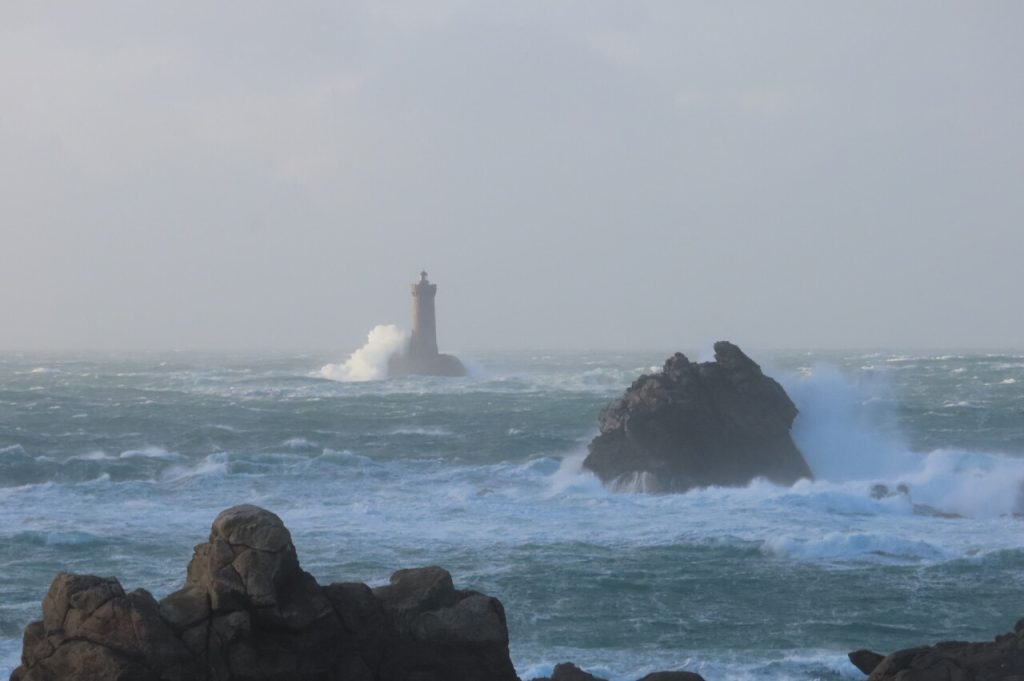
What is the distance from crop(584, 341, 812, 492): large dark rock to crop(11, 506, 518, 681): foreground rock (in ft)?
65.0

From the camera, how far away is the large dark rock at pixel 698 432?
33156 millimetres

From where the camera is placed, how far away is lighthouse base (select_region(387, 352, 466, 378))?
85875mm

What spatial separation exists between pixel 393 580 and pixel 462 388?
56.2 meters

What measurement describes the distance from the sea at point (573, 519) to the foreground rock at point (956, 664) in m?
1.84

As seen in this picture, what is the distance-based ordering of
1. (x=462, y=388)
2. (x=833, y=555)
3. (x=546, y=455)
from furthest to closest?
1. (x=462, y=388)
2. (x=546, y=455)
3. (x=833, y=555)

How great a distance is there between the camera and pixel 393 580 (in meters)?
13.7

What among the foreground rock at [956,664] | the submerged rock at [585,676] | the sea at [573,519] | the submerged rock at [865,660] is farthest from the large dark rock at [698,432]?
the foreground rock at [956,664]

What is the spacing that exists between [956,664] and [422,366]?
72.9 meters

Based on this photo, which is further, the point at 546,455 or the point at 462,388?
the point at 462,388

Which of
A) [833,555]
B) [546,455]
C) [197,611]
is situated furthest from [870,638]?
[546,455]

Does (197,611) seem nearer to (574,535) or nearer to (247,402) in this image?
(574,535)

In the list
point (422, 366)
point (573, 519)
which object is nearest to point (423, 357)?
point (422, 366)

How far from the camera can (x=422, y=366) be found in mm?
85938

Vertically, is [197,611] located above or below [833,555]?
above
